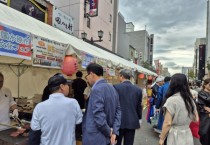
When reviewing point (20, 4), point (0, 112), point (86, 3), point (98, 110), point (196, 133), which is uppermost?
point (86, 3)

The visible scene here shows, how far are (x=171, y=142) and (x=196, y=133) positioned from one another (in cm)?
134

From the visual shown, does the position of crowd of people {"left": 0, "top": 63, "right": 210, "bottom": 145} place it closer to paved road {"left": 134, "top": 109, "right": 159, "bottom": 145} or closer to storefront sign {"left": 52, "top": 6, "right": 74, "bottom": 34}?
paved road {"left": 134, "top": 109, "right": 159, "bottom": 145}

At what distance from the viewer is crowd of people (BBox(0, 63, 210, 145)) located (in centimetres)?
222

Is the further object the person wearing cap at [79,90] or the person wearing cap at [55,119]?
the person wearing cap at [79,90]

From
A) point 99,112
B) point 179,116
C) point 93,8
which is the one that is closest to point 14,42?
point 99,112

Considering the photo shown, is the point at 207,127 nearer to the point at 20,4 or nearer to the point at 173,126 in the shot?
Result: the point at 173,126

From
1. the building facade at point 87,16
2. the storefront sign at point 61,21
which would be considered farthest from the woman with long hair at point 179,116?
the building facade at point 87,16

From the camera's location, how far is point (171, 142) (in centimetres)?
287

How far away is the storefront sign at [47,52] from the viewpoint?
138 inches

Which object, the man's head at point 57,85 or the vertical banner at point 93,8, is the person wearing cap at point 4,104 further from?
the vertical banner at point 93,8

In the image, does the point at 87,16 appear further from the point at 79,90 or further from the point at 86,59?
the point at 86,59

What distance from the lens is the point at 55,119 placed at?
2207mm

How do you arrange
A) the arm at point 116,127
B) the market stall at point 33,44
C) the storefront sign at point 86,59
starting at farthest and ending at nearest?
the storefront sign at point 86,59 → the market stall at point 33,44 → the arm at point 116,127

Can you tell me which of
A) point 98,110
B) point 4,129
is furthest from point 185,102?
point 4,129
